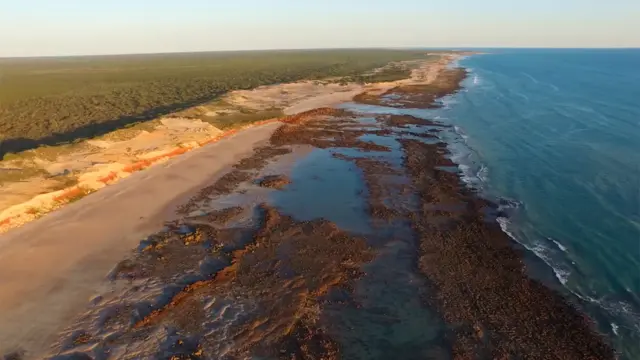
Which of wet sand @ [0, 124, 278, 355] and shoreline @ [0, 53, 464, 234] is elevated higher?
shoreline @ [0, 53, 464, 234]

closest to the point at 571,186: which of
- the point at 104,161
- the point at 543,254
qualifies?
the point at 543,254

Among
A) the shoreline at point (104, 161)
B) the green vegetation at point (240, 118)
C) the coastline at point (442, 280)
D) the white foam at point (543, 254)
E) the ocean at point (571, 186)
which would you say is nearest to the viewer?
the coastline at point (442, 280)

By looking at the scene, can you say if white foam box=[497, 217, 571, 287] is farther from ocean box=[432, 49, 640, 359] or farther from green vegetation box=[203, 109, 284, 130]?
green vegetation box=[203, 109, 284, 130]

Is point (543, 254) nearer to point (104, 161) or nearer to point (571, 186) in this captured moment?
point (571, 186)

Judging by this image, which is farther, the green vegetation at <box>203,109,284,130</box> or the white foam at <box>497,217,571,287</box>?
the green vegetation at <box>203,109,284,130</box>

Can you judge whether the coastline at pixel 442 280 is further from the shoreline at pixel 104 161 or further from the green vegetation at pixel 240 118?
the green vegetation at pixel 240 118

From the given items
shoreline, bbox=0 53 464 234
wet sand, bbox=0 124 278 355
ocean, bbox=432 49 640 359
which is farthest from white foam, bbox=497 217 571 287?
shoreline, bbox=0 53 464 234

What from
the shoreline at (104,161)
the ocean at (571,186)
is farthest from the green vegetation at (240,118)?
the ocean at (571,186)

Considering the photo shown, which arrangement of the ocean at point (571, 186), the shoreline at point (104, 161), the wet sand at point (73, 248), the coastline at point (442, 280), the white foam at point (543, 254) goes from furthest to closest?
the shoreline at point (104, 161) < the white foam at point (543, 254) < the ocean at point (571, 186) < the wet sand at point (73, 248) < the coastline at point (442, 280)

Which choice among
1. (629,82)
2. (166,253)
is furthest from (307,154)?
(629,82)
